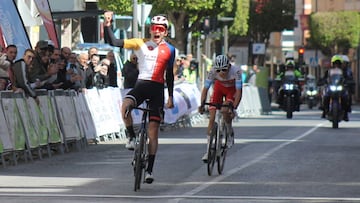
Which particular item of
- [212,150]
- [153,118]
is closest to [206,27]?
[212,150]

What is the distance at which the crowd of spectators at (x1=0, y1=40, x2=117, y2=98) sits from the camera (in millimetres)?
20812

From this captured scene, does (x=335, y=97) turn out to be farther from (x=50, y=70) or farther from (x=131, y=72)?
(x=50, y=70)

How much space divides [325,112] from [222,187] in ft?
59.6

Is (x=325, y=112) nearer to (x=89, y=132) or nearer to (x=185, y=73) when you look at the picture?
(x=185, y=73)

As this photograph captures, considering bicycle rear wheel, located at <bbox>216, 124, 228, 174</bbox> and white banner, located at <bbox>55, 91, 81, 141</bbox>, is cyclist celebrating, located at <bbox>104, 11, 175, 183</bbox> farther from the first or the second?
white banner, located at <bbox>55, 91, 81, 141</bbox>

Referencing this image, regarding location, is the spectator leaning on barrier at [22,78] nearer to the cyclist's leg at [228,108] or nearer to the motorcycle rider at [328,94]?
the cyclist's leg at [228,108]

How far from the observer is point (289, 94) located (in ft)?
133

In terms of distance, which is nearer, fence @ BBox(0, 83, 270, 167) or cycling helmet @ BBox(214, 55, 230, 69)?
cycling helmet @ BBox(214, 55, 230, 69)

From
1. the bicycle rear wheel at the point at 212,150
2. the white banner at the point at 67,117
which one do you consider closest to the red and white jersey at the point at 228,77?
the bicycle rear wheel at the point at 212,150

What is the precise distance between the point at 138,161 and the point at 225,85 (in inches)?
140

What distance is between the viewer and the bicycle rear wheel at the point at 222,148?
17484mm

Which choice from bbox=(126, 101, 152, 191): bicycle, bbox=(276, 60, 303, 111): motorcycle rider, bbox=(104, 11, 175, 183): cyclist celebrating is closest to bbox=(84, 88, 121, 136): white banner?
bbox=(104, 11, 175, 183): cyclist celebrating

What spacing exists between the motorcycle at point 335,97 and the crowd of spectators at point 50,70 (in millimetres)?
5694

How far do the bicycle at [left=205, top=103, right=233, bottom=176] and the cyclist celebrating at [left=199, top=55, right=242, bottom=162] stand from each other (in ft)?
0.27
